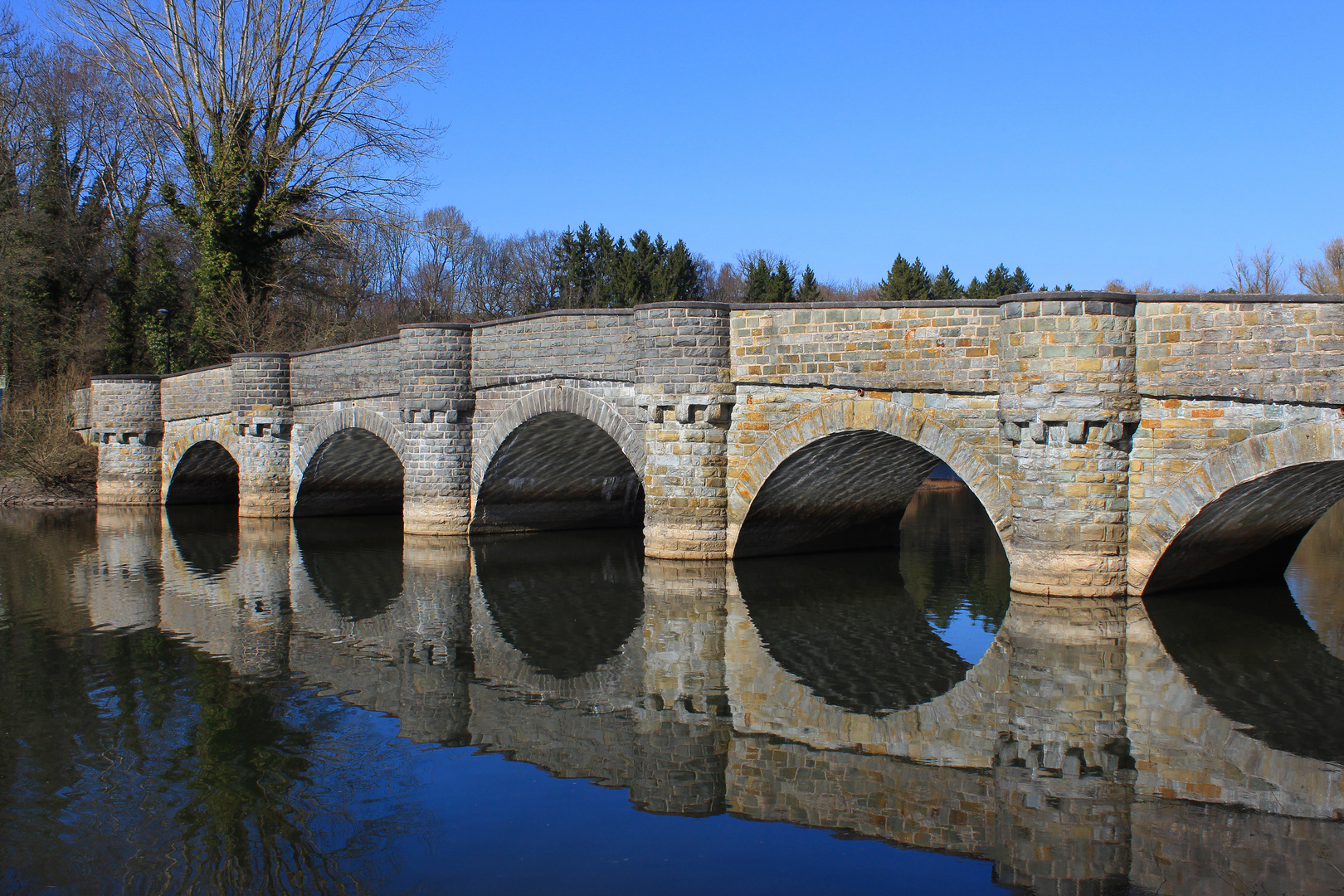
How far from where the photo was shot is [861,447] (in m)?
13.0

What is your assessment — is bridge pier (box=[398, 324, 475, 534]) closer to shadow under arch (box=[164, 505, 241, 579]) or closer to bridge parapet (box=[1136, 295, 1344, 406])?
shadow under arch (box=[164, 505, 241, 579])

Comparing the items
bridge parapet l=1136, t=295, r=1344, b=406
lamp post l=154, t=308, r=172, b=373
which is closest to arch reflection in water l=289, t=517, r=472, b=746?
bridge parapet l=1136, t=295, r=1344, b=406

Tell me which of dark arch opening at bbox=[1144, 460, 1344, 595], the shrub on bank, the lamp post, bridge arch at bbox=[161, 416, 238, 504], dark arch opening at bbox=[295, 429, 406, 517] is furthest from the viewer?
the lamp post

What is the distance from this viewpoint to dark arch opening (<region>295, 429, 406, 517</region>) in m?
20.8

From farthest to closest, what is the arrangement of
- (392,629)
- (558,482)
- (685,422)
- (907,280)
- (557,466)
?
(907,280), (558,482), (557,466), (685,422), (392,629)

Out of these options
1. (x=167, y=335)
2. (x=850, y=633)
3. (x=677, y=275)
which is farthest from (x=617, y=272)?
(x=850, y=633)

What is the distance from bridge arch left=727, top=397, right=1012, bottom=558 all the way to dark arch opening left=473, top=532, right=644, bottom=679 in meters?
1.69

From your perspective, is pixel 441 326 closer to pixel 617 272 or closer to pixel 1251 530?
pixel 1251 530

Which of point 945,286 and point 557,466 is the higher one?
point 945,286

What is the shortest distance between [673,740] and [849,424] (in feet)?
18.8

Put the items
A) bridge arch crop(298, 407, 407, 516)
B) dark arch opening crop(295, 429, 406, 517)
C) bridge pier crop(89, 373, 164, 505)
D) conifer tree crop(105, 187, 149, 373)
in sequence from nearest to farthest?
1. bridge arch crop(298, 407, 407, 516)
2. dark arch opening crop(295, 429, 406, 517)
3. bridge pier crop(89, 373, 164, 505)
4. conifer tree crop(105, 187, 149, 373)

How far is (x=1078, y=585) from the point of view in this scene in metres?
10.1

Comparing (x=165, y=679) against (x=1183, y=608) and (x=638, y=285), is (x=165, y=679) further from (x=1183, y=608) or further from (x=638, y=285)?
(x=638, y=285)

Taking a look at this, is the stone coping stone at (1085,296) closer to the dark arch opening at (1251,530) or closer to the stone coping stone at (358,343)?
the dark arch opening at (1251,530)
